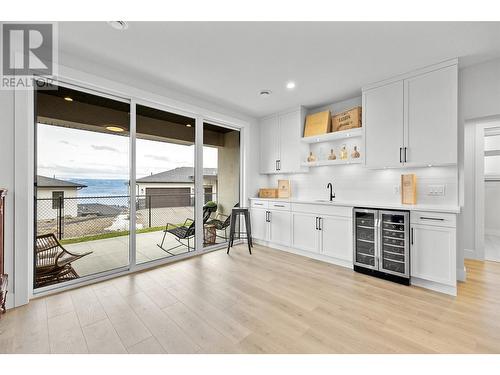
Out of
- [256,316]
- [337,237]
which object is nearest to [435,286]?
[337,237]

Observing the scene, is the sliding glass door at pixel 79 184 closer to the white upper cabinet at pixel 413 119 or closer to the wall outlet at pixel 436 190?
the white upper cabinet at pixel 413 119

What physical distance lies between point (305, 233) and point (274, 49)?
2661mm

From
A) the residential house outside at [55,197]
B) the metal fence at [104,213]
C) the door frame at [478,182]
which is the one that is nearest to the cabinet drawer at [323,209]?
the metal fence at [104,213]

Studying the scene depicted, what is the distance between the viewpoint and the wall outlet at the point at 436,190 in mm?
2822

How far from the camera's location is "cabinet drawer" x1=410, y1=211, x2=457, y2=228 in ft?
7.70

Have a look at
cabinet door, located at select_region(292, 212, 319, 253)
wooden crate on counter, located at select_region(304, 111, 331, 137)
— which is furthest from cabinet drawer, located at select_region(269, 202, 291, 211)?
wooden crate on counter, located at select_region(304, 111, 331, 137)

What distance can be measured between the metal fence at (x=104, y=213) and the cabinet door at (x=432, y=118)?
3.26 meters

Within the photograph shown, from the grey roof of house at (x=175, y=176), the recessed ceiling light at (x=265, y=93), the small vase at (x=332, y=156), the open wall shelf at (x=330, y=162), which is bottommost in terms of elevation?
the grey roof of house at (x=175, y=176)

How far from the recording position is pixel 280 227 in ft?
13.1

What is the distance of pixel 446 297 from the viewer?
232 cm

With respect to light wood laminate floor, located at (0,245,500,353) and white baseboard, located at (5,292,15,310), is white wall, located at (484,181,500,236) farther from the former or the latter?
white baseboard, located at (5,292,15,310)

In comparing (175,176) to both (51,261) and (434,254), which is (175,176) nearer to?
(51,261)
